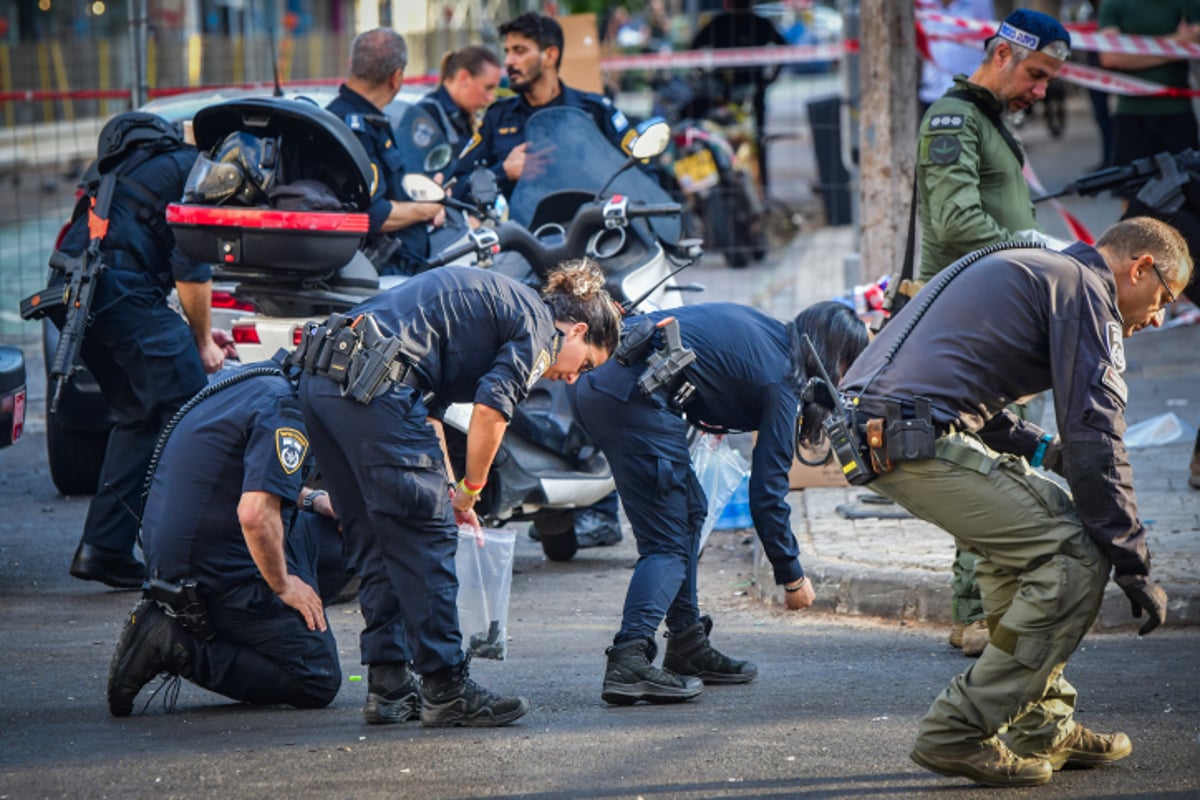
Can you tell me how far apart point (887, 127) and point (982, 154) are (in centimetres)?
304

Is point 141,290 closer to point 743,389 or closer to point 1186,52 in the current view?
point 743,389

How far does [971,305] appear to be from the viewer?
4285 mm

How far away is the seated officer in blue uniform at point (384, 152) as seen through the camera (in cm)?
758

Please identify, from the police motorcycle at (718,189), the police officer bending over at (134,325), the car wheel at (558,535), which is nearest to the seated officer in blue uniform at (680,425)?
the car wheel at (558,535)

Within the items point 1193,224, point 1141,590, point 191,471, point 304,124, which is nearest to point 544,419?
point 304,124

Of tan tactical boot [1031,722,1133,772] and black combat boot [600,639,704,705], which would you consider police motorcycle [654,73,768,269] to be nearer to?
black combat boot [600,639,704,705]

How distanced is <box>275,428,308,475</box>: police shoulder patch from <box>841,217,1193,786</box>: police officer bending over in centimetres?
161

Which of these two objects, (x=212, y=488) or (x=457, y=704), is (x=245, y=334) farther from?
(x=457, y=704)

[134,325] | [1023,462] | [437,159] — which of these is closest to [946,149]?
[1023,462]

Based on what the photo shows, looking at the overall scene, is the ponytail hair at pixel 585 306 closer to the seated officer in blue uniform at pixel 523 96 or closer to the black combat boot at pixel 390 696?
the black combat boot at pixel 390 696

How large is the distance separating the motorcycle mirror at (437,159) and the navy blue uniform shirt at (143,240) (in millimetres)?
2508

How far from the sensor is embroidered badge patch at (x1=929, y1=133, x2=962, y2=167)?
5.84m

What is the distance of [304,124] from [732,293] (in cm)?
681

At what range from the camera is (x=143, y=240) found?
6855 mm
